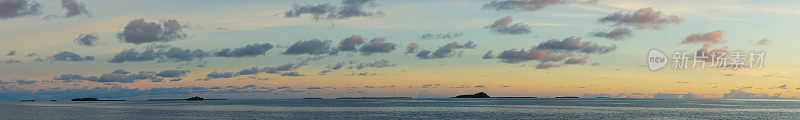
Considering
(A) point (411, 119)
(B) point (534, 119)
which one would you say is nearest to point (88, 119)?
(A) point (411, 119)

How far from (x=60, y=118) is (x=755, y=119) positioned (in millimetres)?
147585

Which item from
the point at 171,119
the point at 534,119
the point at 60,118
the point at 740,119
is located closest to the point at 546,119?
the point at 534,119

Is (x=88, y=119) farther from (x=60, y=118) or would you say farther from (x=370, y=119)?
(x=370, y=119)

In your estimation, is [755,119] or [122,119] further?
[755,119]

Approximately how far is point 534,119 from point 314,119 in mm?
43792

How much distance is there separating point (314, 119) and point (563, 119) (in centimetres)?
4936

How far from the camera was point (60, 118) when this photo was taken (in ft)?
443

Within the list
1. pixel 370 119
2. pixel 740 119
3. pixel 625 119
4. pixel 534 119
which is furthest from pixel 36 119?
pixel 740 119

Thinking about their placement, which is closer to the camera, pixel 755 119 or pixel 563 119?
pixel 563 119

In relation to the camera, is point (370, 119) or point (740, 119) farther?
point (740, 119)

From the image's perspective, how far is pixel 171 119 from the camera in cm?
12781

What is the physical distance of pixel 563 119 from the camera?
13012 cm

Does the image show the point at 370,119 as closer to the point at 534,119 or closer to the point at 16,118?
the point at 534,119

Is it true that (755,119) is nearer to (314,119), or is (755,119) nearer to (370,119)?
(370,119)
